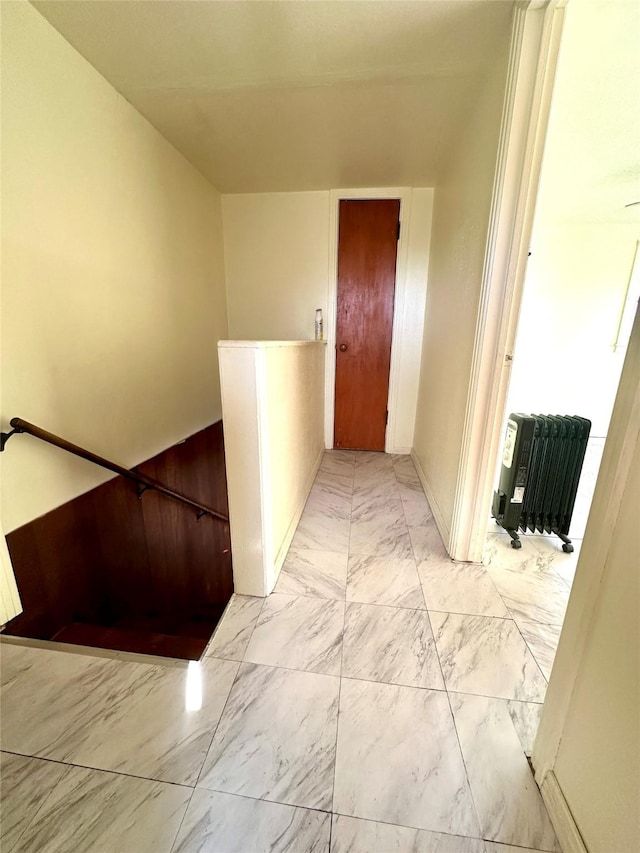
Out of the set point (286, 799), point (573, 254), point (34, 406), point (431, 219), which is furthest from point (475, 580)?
point (573, 254)

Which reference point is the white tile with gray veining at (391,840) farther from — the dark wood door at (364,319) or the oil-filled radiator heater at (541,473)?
the dark wood door at (364,319)

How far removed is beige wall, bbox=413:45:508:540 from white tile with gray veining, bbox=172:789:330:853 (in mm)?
1263

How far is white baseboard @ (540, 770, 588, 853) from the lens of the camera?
2.08ft

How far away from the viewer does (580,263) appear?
10.7 feet

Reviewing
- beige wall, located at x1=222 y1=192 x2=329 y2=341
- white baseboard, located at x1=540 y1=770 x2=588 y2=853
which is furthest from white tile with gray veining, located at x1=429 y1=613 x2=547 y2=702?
beige wall, located at x1=222 y1=192 x2=329 y2=341

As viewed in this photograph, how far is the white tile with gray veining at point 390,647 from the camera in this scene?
1016 millimetres

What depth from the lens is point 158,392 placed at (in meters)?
2.07

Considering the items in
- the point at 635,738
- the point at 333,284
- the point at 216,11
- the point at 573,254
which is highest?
the point at 216,11

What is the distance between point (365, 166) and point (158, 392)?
2269 mm

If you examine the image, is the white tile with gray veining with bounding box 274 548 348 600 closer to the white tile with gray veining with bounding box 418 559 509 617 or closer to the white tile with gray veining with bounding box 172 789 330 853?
the white tile with gray veining with bounding box 418 559 509 617

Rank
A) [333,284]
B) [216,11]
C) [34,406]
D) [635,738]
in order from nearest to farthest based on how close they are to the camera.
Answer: [635,738]
[216,11]
[34,406]
[333,284]

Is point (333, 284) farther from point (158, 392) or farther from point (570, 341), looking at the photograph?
point (570, 341)

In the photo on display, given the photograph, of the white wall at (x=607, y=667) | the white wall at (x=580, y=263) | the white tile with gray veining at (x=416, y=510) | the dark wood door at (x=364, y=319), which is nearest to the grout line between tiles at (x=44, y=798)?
the white wall at (x=607, y=667)

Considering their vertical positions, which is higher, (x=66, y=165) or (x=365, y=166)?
(x=365, y=166)
